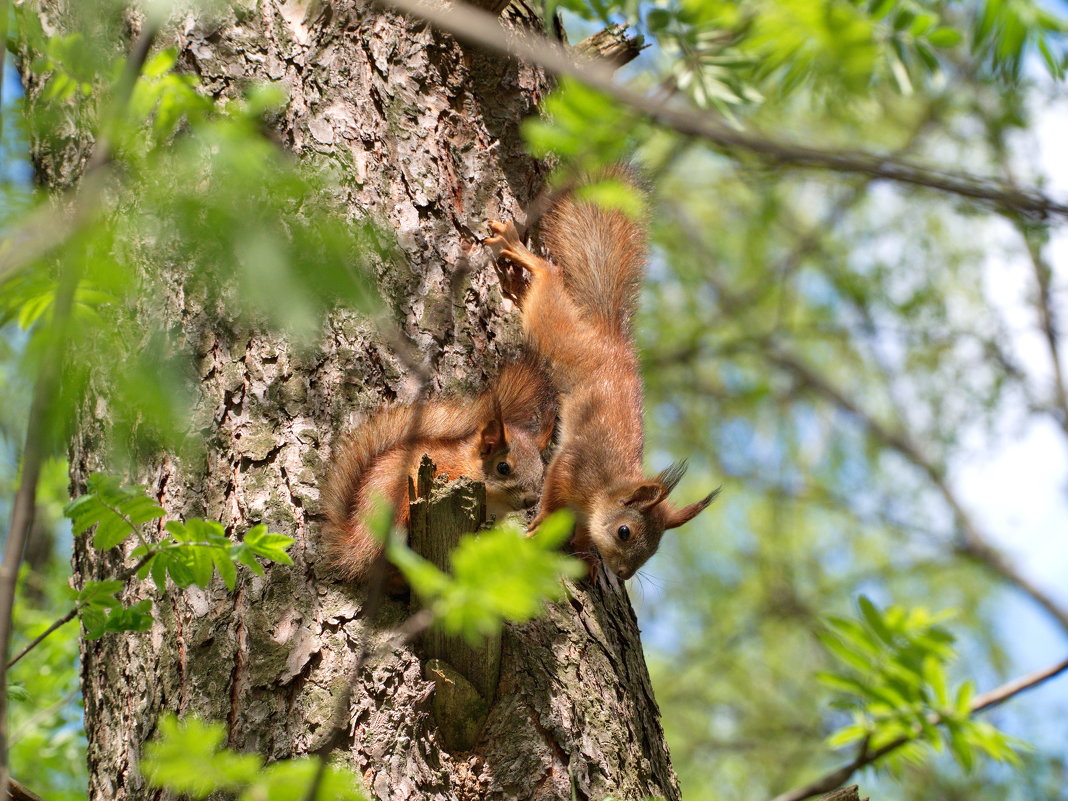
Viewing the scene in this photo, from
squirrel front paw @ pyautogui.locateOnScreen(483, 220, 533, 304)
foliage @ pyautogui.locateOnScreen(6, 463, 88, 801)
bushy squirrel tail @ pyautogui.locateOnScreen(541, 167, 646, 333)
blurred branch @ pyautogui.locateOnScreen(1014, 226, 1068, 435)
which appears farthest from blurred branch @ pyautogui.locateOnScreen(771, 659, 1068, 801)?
blurred branch @ pyautogui.locateOnScreen(1014, 226, 1068, 435)

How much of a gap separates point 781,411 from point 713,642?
74.5 inches

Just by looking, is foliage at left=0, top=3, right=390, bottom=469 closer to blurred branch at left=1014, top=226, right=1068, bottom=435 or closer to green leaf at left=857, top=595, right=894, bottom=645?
green leaf at left=857, top=595, right=894, bottom=645

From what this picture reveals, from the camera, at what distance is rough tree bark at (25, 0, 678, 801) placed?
180cm

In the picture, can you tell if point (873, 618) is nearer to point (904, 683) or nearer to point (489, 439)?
point (904, 683)

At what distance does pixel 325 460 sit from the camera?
6.58ft

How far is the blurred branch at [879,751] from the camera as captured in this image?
1.25 m

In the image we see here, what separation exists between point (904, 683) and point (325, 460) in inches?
45.9

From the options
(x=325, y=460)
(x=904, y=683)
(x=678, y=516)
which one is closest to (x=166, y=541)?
(x=325, y=460)

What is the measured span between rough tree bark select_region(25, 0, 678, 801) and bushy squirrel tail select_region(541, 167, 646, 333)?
1.18 feet

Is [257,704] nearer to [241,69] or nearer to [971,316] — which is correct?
[241,69]

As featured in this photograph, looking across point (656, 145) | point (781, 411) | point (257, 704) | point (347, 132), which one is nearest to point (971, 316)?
point (781, 411)

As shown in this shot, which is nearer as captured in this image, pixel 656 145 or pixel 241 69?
pixel 241 69

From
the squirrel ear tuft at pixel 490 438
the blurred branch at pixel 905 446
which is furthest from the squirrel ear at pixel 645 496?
the blurred branch at pixel 905 446

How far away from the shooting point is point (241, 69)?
2.22 meters
